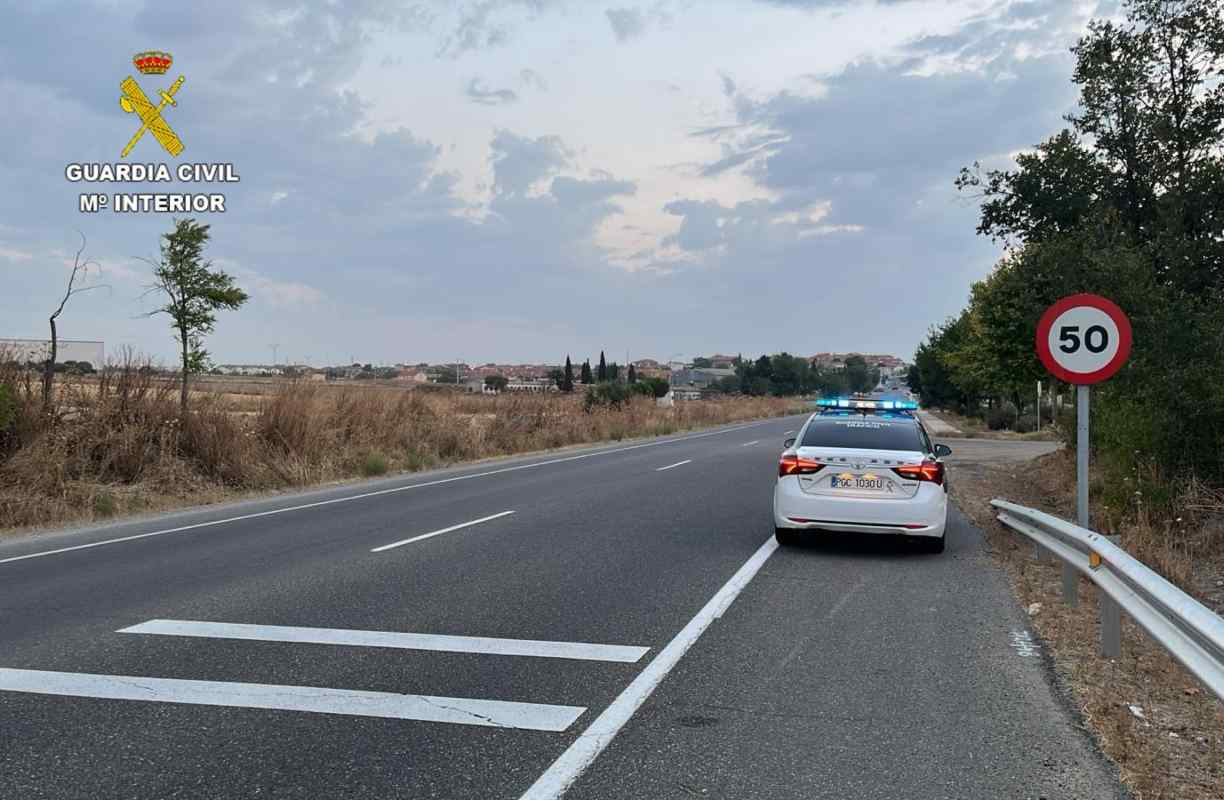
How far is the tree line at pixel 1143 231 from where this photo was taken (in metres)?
11.0

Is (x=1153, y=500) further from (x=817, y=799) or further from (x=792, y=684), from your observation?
(x=817, y=799)

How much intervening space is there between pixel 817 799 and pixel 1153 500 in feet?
27.2

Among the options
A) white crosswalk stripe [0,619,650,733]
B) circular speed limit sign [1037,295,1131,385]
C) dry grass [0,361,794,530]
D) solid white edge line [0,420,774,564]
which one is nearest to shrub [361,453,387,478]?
dry grass [0,361,794,530]

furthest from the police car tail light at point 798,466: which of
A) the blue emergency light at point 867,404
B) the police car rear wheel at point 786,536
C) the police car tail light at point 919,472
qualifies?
the blue emergency light at point 867,404

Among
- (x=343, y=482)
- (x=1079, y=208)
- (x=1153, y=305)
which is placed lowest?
(x=343, y=482)

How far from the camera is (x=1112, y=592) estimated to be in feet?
19.6

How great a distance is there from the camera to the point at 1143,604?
5367mm

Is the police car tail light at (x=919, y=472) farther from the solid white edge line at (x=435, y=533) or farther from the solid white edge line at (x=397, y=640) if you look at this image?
the solid white edge line at (x=435, y=533)

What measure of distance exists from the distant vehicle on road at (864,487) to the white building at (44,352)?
1241 centimetres

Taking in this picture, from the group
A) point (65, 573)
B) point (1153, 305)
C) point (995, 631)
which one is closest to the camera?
point (995, 631)

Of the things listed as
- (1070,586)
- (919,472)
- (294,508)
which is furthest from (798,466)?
(294,508)

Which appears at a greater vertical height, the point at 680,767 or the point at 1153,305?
the point at 1153,305

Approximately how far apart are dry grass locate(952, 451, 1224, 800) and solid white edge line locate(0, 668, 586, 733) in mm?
2760

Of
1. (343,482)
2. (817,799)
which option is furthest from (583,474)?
(817,799)
